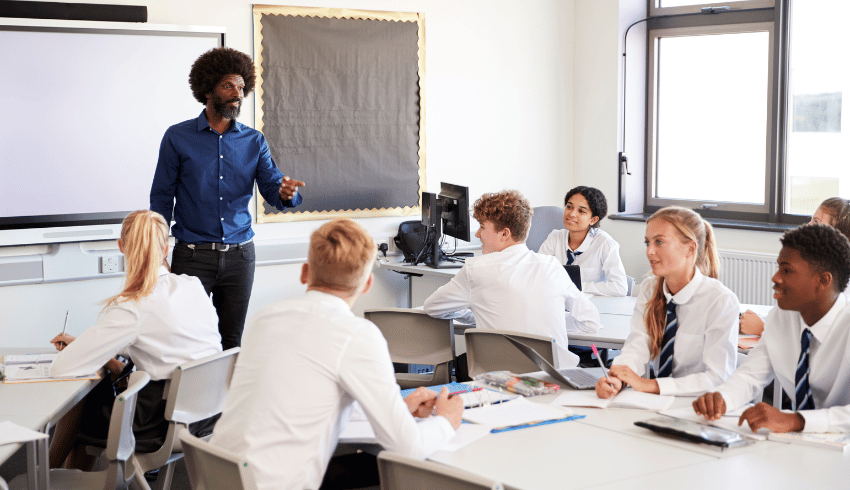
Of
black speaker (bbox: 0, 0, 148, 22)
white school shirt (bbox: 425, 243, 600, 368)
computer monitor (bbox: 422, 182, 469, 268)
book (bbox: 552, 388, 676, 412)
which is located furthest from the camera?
computer monitor (bbox: 422, 182, 469, 268)

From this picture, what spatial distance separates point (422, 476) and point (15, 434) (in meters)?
1.14

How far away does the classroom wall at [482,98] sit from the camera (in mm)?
5461

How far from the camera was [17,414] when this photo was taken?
94.7 inches

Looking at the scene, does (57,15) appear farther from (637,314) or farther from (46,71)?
(637,314)

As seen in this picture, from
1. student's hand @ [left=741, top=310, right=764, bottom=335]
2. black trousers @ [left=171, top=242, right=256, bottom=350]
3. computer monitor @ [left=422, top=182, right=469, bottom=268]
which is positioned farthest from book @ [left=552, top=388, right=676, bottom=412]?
computer monitor @ [left=422, top=182, right=469, bottom=268]

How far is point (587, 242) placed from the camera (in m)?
4.77

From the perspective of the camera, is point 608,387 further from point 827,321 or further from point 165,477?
point 165,477

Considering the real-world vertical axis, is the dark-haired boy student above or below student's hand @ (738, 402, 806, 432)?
above

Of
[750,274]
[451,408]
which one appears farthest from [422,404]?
[750,274]

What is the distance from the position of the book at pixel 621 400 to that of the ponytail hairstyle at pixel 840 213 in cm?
162

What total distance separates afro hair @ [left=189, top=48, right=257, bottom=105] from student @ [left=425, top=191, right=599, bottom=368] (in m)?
1.35

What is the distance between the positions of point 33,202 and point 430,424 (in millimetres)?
3365

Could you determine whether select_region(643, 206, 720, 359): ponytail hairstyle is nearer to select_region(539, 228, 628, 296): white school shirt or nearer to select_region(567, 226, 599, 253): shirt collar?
select_region(539, 228, 628, 296): white school shirt

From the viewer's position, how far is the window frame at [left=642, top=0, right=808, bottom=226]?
579cm
